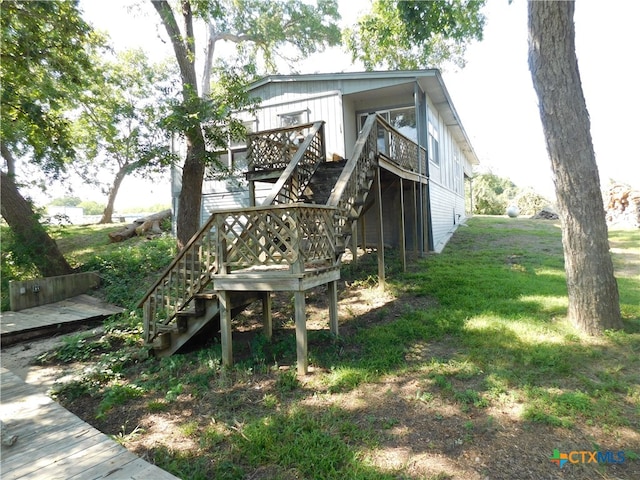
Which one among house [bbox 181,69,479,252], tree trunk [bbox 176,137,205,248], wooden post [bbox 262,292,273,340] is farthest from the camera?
house [bbox 181,69,479,252]

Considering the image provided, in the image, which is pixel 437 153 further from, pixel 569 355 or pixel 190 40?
pixel 569 355

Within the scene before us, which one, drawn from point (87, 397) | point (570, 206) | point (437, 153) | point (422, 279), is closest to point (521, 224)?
point (437, 153)

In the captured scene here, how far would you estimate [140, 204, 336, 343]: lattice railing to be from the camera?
4.73 m

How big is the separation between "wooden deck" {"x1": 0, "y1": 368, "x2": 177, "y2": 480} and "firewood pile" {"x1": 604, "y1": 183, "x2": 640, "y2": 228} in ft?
66.9

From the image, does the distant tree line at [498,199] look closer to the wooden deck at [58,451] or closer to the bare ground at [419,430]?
the bare ground at [419,430]

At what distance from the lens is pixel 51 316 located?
338 inches

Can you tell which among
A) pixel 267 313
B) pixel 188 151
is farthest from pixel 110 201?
pixel 267 313

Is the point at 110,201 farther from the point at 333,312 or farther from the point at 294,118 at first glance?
the point at 333,312

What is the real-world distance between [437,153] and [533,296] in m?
8.01

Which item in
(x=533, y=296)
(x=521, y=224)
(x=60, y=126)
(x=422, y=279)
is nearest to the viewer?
(x=533, y=296)

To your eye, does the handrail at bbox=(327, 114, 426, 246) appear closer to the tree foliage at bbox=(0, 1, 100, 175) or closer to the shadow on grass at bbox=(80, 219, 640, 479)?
the shadow on grass at bbox=(80, 219, 640, 479)

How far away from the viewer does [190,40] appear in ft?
29.7

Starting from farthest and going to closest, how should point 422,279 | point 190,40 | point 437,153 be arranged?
point 437,153 < point 190,40 < point 422,279

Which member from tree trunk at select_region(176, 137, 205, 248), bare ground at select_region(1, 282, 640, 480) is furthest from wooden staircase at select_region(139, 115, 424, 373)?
tree trunk at select_region(176, 137, 205, 248)
